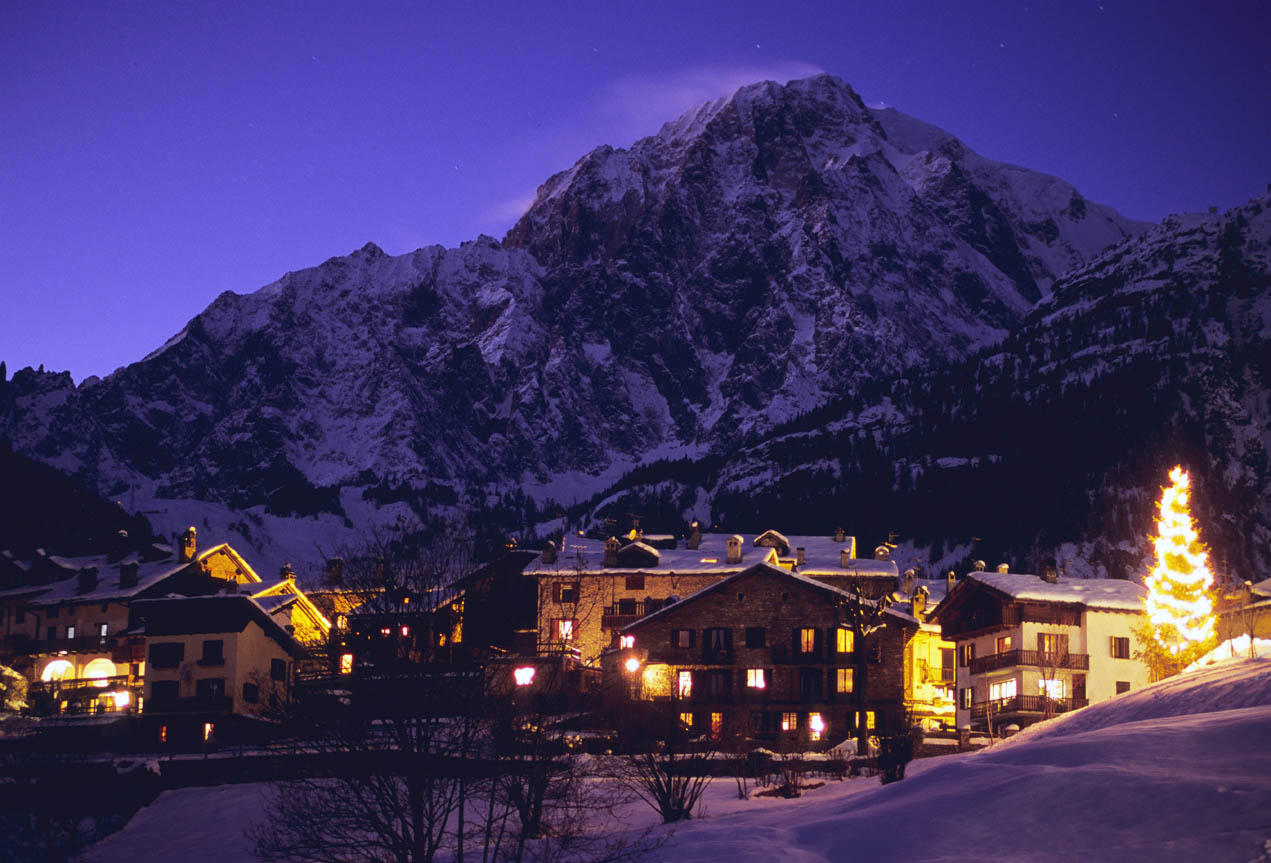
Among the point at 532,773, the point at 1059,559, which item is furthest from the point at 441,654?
the point at 1059,559

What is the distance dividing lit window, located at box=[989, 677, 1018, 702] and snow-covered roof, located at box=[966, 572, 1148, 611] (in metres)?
4.92

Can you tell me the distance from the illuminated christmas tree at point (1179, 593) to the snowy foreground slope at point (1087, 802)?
27.5m

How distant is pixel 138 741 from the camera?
67625 mm

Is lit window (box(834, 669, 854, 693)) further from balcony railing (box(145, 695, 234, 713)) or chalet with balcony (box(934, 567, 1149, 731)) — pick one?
balcony railing (box(145, 695, 234, 713))

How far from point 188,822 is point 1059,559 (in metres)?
152

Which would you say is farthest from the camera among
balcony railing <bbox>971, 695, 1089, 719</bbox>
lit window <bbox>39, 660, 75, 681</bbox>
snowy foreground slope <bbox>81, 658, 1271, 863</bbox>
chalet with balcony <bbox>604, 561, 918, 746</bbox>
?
lit window <bbox>39, 660, 75, 681</bbox>

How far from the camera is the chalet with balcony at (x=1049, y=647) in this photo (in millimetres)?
71375

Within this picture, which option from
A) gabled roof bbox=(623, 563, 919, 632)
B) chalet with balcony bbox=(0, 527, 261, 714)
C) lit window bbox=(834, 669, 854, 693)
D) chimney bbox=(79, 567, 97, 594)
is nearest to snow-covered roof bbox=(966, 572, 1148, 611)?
gabled roof bbox=(623, 563, 919, 632)

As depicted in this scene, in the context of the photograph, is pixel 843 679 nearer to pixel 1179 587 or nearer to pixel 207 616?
pixel 1179 587

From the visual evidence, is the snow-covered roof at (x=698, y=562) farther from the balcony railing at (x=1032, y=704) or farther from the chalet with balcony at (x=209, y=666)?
the chalet with balcony at (x=209, y=666)

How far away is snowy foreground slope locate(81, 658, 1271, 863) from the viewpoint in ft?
71.3

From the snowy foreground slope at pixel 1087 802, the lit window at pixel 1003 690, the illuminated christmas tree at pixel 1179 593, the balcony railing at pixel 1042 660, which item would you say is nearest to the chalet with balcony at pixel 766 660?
the balcony railing at pixel 1042 660

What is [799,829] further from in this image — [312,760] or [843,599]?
[843,599]

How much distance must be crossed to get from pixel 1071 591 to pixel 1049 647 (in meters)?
4.01
